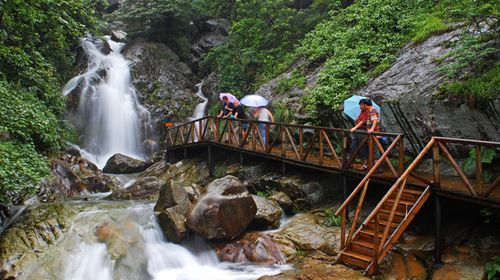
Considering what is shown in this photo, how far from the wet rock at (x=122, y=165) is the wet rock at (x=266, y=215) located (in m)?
10.1

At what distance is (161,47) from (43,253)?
2113 centimetres

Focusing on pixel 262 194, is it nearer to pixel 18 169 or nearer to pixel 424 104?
pixel 424 104

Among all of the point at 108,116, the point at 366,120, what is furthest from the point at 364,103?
the point at 108,116

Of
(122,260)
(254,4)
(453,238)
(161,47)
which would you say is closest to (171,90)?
(161,47)

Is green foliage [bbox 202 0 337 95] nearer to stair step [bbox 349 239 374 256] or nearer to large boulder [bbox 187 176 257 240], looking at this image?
large boulder [bbox 187 176 257 240]

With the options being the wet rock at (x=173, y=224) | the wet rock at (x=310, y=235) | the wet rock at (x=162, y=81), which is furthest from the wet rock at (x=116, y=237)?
the wet rock at (x=162, y=81)

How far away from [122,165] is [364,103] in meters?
12.7

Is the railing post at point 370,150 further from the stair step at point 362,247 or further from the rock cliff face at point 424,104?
the stair step at point 362,247

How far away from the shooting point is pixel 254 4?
1994cm

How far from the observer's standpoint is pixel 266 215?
345 inches

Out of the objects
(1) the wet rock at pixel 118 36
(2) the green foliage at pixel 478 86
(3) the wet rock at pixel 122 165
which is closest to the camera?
(2) the green foliage at pixel 478 86

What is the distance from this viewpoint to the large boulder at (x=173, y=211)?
8.33 meters

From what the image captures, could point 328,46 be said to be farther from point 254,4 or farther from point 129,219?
point 129,219

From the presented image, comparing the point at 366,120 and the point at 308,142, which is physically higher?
the point at 366,120
